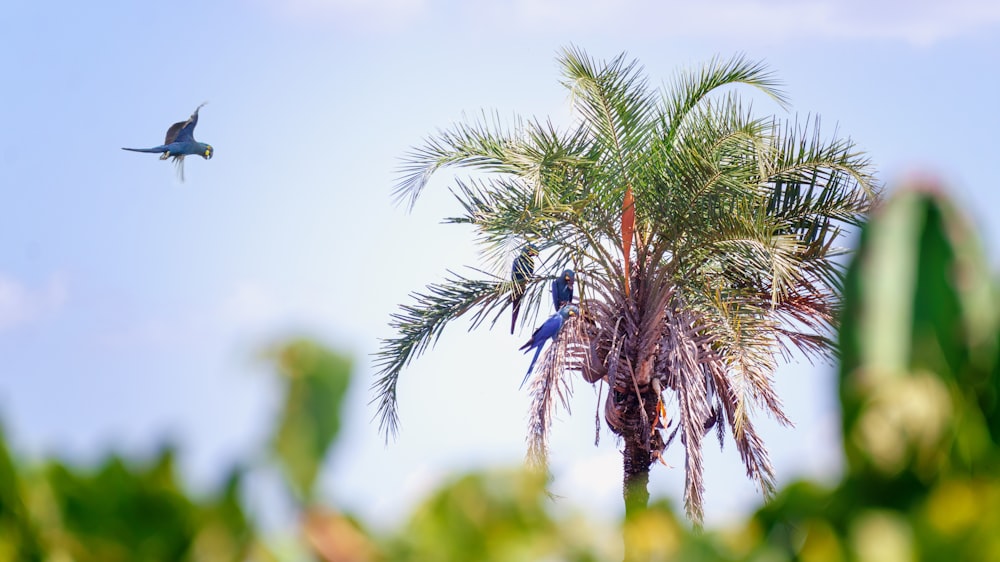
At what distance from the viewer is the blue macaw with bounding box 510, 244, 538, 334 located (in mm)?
9867

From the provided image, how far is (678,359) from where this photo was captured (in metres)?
9.68

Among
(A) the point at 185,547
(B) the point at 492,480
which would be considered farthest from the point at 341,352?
(A) the point at 185,547

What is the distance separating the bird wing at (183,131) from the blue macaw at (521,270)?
154 inches

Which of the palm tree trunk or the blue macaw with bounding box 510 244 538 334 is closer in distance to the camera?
the blue macaw with bounding box 510 244 538 334

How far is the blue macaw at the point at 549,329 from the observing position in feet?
33.2

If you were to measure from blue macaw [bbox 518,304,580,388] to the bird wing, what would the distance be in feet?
14.3

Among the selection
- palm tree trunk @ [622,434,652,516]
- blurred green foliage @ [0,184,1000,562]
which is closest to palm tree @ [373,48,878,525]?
palm tree trunk @ [622,434,652,516]

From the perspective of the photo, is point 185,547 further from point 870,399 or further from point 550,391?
point 550,391

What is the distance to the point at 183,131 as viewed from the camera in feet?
35.9

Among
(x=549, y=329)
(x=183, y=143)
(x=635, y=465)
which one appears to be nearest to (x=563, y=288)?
(x=549, y=329)

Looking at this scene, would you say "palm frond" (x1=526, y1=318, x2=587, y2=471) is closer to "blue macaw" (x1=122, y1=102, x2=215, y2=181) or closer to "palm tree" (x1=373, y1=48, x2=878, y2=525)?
"palm tree" (x1=373, y1=48, x2=878, y2=525)

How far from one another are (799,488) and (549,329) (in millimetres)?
9201

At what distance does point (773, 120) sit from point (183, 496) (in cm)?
986

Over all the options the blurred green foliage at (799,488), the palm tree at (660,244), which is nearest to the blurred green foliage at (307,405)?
the blurred green foliage at (799,488)
